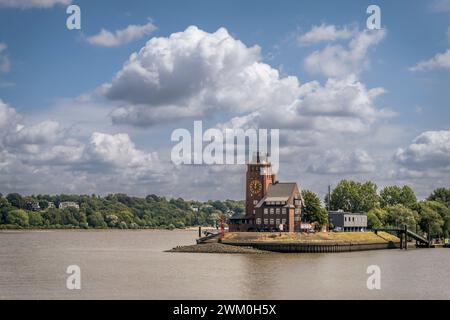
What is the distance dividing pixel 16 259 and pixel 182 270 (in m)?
36.1

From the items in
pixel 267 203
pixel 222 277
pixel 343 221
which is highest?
pixel 267 203

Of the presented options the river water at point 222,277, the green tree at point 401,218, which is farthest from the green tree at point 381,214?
the river water at point 222,277

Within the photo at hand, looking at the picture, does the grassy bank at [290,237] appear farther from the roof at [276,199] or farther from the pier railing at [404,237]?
the pier railing at [404,237]

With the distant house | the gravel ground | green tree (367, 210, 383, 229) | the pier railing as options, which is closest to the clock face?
the gravel ground

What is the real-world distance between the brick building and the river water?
2423cm

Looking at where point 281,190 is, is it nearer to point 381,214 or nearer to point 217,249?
point 217,249

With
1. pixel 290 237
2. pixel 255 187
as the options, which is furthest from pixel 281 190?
pixel 290 237

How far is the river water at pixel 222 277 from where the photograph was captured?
231ft

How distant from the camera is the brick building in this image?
147m

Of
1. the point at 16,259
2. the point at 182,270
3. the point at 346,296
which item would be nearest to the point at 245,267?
the point at 182,270

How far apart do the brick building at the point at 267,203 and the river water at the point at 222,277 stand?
79.5 feet

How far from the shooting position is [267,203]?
14850 centimetres

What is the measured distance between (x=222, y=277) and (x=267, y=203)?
210ft
